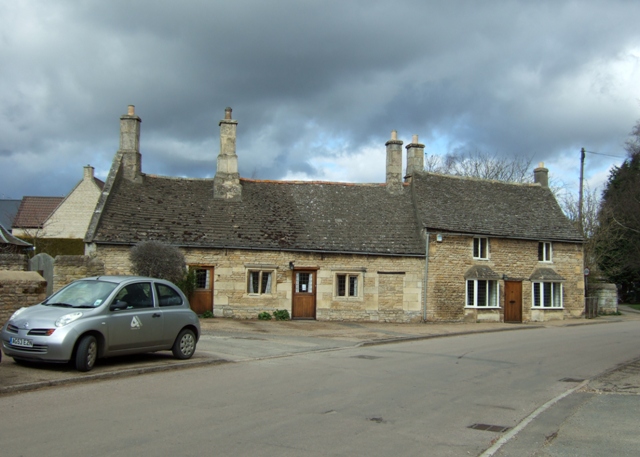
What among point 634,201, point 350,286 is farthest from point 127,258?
point 634,201

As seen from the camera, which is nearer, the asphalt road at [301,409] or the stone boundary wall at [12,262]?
the asphalt road at [301,409]

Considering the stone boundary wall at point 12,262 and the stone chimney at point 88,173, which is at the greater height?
the stone chimney at point 88,173

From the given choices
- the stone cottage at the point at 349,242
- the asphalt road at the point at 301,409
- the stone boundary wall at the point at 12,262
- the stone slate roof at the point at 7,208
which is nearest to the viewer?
the asphalt road at the point at 301,409

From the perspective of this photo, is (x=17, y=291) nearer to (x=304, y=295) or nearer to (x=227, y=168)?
(x=304, y=295)

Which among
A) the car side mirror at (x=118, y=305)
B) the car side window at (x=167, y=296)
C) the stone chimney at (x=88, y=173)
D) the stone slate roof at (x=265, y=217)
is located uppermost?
the stone chimney at (x=88, y=173)

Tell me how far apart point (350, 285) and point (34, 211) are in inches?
1509

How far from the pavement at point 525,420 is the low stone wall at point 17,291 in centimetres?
264

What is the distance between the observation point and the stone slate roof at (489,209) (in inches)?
1179

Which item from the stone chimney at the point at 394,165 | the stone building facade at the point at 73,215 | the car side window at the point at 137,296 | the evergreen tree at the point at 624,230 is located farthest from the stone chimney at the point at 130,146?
the evergreen tree at the point at 624,230

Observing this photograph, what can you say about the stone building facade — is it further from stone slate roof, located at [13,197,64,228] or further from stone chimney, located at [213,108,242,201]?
stone chimney, located at [213,108,242,201]

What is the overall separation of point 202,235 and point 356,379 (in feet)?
54.4

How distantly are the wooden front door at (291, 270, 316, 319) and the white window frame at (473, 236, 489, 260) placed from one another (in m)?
8.24

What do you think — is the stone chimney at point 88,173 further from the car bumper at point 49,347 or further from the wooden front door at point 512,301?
the car bumper at point 49,347

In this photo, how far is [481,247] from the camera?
1185 inches
